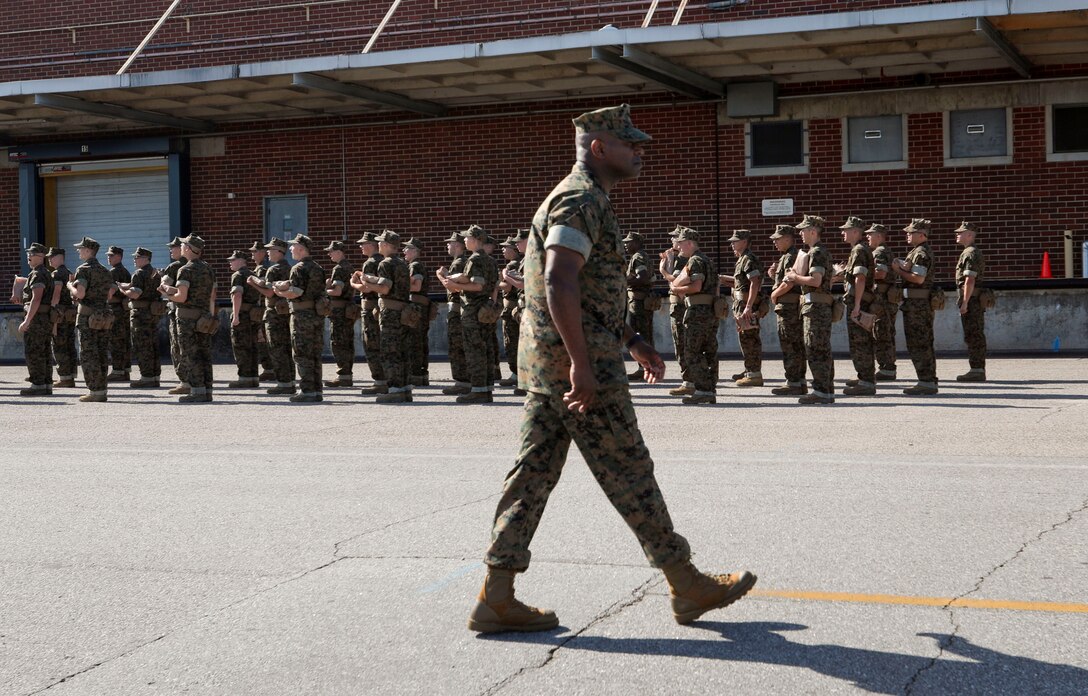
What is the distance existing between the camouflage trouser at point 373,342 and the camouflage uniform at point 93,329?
125 inches

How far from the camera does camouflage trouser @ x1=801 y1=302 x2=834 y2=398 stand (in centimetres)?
1411

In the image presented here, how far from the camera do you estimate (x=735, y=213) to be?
2358cm

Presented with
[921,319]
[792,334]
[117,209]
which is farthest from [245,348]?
[117,209]

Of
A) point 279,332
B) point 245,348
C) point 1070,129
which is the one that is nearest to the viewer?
point 279,332

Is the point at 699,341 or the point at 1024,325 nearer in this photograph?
the point at 699,341

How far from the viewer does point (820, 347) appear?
556 inches

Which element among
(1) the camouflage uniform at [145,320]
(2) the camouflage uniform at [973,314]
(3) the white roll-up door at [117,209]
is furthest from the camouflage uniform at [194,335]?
(3) the white roll-up door at [117,209]

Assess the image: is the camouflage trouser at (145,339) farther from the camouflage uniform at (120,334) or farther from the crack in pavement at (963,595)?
the crack in pavement at (963,595)

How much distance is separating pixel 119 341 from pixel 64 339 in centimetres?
86

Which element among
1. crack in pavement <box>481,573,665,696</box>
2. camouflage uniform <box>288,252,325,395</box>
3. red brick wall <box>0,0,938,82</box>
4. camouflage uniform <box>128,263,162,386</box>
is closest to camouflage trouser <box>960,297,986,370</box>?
red brick wall <box>0,0,938,82</box>

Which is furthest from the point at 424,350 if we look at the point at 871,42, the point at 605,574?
the point at 605,574

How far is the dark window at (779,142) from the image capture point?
23.2 meters

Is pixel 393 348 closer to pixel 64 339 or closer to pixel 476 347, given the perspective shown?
pixel 476 347

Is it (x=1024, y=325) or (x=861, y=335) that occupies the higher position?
(x=861, y=335)
